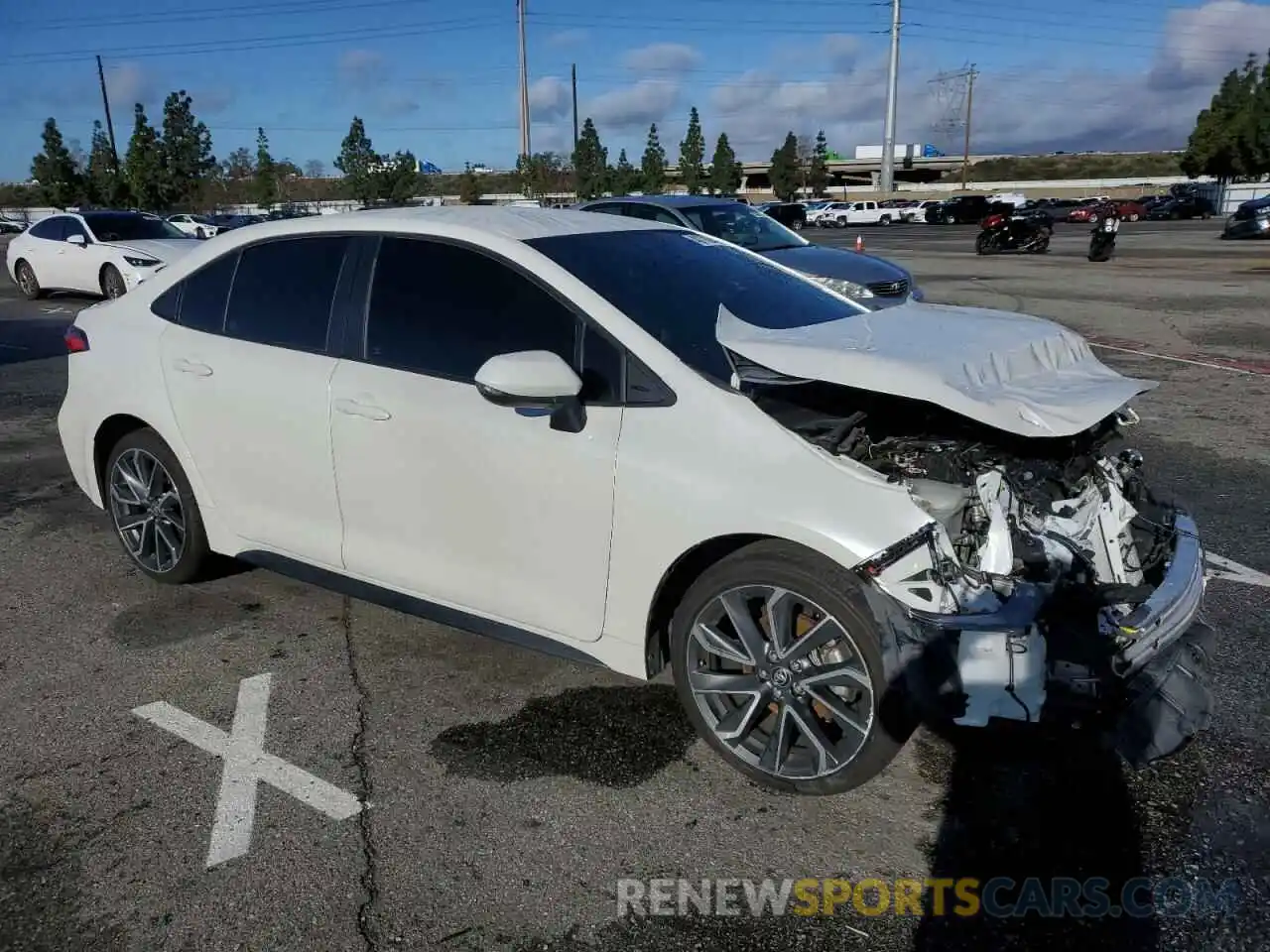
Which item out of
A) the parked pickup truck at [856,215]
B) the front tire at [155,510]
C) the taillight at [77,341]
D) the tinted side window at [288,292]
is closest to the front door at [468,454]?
the tinted side window at [288,292]

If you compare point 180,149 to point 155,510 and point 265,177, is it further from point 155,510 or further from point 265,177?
point 155,510

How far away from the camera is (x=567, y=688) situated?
12.6 feet

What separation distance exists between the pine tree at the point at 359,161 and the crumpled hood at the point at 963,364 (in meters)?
54.8

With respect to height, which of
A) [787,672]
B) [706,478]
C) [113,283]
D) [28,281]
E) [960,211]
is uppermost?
[706,478]

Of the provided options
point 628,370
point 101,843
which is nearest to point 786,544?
point 628,370

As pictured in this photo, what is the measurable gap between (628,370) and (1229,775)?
2.29m

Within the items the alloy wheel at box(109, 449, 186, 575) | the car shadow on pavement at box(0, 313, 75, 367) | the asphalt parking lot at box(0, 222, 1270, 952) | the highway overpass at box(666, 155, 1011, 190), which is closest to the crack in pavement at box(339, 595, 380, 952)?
the asphalt parking lot at box(0, 222, 1270, 952)

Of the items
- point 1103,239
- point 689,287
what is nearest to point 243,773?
point 689,287

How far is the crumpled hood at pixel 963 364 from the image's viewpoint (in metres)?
2.99

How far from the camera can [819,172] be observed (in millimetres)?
98438

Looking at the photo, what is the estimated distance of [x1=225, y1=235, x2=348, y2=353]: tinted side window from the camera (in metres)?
4.00

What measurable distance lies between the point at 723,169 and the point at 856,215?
101ft

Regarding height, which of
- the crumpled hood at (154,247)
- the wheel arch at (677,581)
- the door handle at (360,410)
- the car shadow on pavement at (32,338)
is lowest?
the car shadow on pavement at (32,338)

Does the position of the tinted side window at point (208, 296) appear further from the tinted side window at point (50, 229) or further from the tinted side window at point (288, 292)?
the tinted side window at point (50, 229)
